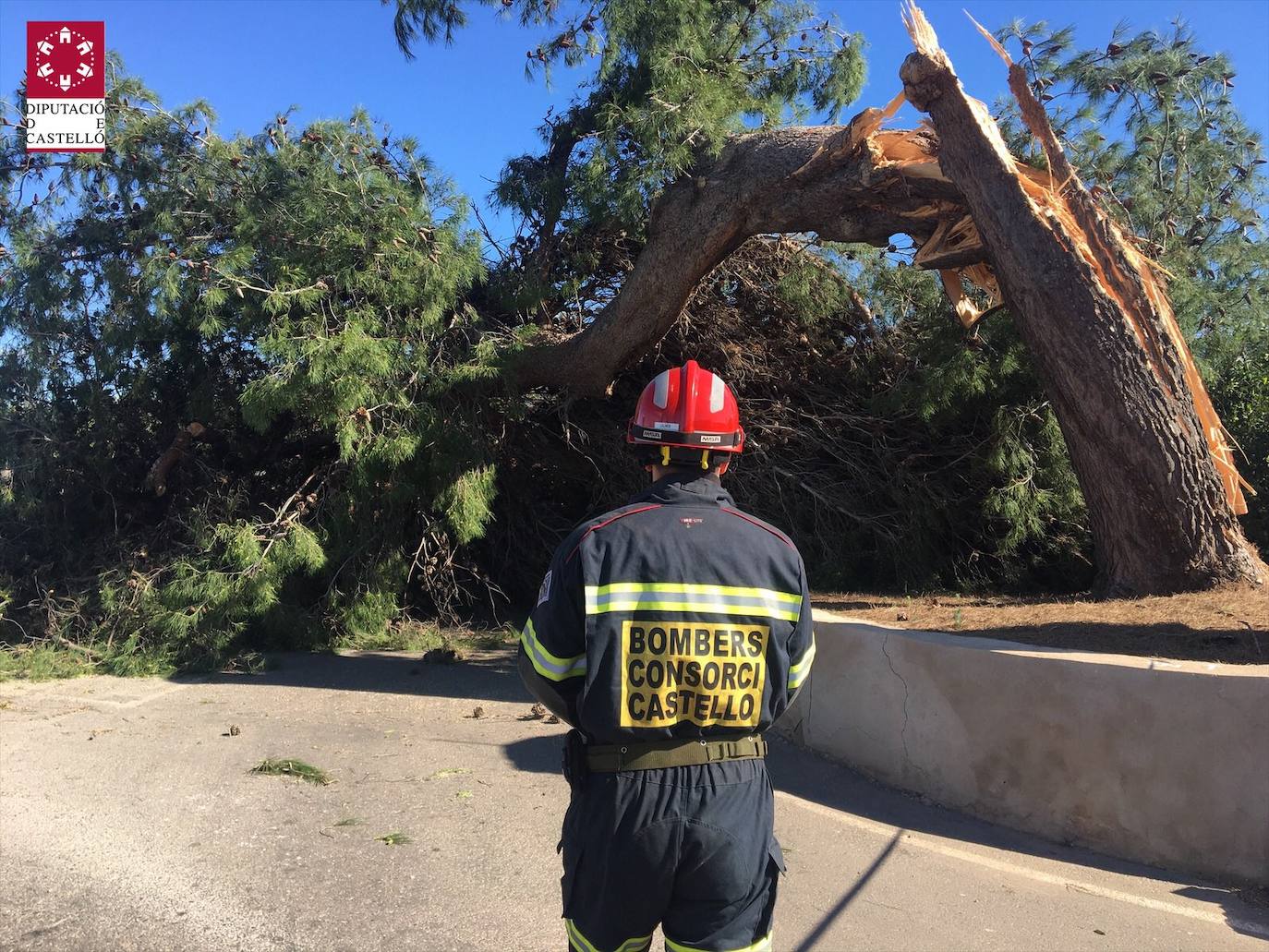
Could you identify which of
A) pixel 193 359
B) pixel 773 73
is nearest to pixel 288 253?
pixel 193 359

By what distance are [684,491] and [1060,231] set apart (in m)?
5.22

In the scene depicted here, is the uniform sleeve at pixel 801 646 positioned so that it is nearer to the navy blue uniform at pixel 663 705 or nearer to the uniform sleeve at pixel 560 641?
the navy blue uniform at pixel 663 705

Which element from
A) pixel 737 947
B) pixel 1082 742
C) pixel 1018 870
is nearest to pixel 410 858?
pixel 737 947

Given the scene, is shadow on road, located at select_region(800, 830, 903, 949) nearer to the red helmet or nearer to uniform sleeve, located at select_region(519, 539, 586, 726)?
uniform sleeve, located at select_region(519, 539, 586, 726)

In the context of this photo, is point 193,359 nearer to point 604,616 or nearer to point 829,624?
point 829,624

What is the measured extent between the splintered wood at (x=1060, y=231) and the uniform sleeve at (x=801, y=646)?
4921mm

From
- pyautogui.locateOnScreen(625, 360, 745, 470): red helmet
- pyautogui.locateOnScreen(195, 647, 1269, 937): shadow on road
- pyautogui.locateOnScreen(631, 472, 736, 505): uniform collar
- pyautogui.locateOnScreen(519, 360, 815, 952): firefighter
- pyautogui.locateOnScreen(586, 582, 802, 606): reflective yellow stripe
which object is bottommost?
pyautogui.locateOnScreen(195, 647, 1269, 937): shadow on road

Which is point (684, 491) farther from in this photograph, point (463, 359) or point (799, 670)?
point (463, 359)

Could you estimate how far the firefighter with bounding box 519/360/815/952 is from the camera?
2055mm

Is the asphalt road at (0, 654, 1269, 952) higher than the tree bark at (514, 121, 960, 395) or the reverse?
the reverse

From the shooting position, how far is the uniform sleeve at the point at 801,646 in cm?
232

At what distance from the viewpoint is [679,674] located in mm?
2105

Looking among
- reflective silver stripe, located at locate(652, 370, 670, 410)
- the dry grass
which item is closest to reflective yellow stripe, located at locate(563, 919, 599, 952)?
reflective silver stripe, located at locate(652, 370, 670, 410)

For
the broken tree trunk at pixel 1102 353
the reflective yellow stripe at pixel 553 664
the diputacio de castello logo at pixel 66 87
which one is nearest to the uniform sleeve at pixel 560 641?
the reflective yellow stripe at pixel 553 664
